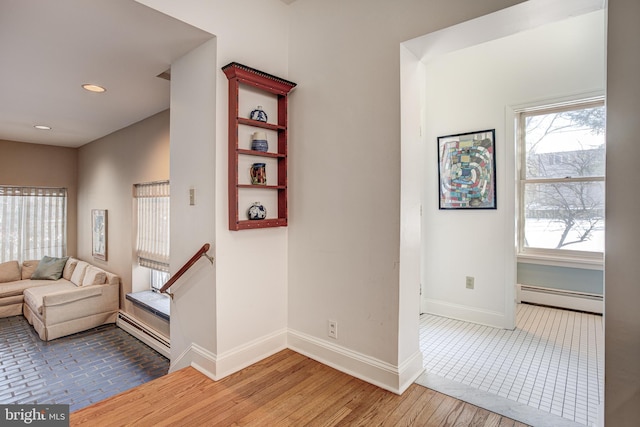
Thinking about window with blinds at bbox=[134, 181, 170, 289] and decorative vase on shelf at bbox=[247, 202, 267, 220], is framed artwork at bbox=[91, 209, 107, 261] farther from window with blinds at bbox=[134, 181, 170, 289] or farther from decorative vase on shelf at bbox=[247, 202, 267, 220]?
decorative vase on shelf at bbox=[247, 202, 267, 220]

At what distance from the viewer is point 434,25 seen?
185 cm

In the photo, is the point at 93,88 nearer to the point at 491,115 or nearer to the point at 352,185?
the point at 352,185

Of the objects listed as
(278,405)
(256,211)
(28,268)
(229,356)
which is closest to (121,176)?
(28,268)

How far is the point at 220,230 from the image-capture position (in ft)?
7.00

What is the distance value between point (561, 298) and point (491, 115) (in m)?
2.14

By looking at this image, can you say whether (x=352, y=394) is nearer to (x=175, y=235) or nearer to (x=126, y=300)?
(x=175, y=235)

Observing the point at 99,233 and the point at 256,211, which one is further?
the point at 99,233

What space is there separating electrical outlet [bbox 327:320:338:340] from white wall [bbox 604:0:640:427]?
140cm

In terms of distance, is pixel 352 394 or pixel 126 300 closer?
pixel 352 394

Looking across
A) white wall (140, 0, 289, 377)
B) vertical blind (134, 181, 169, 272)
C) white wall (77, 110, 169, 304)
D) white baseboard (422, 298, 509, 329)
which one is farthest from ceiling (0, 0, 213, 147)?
white baseboard (422, 298, 509, 329)

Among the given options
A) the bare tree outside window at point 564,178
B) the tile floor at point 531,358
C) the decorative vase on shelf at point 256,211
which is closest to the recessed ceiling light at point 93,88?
the decorative vase on shelf at point 256,211

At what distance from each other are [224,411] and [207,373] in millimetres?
423

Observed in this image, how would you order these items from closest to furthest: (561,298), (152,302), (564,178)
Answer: (564,178), (561,298), (152,302)

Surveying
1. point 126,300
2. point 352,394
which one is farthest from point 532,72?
point 126,300
